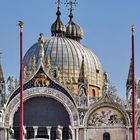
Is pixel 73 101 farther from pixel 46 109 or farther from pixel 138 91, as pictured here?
pixel 138 91

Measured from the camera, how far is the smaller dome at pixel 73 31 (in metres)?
59.1

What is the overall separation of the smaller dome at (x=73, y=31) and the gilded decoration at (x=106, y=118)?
53.6ft

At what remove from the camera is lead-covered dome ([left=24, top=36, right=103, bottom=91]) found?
177ft

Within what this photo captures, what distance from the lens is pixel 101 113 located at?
43.7 meters

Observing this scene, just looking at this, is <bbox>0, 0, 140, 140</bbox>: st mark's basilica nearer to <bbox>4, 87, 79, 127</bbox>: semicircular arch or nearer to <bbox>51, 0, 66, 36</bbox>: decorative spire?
<bbox>4, 87, 79, 127</bbox>: semicircular arch

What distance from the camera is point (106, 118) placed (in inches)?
1720

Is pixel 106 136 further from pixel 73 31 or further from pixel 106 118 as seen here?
pixel 73 31

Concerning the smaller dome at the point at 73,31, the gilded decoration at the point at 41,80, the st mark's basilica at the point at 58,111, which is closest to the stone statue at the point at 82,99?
the st mark's basilica at the point at 58,111

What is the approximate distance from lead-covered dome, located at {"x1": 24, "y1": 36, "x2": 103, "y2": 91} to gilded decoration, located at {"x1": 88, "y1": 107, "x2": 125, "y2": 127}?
960cm

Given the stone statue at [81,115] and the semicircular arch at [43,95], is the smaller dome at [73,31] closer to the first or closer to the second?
the semicircular arch at [43,95]

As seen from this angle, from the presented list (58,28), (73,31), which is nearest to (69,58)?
(58,28)

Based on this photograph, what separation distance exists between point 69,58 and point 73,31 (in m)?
5.42

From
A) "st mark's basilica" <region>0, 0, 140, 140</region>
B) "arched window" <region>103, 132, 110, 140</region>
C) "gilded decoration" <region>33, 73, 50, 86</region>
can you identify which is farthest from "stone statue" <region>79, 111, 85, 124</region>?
"gilded decoration" <region>33, 73, 50, 86</region>

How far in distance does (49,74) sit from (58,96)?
154 cm
